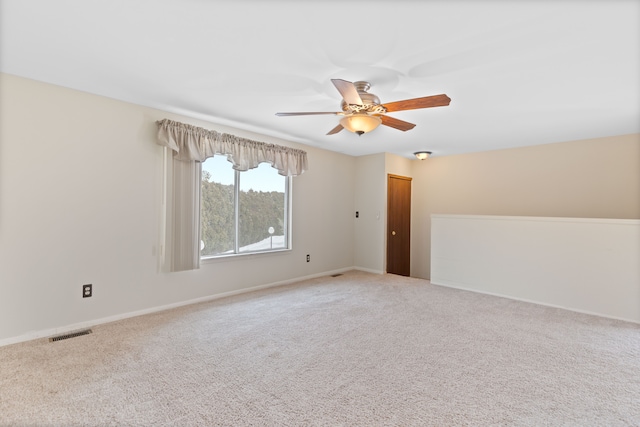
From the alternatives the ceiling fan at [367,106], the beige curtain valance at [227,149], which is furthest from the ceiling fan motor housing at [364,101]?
the beige curtain valance at [227,149]

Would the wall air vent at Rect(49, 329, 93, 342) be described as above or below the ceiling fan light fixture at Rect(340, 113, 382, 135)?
below

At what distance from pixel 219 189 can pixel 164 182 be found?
2.27 feet

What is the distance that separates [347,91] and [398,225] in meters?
4.03

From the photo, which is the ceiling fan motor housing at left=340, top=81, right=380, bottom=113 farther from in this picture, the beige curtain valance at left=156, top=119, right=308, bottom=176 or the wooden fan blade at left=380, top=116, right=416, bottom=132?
the beige curtain valance at left=156, top=119, right=308, bottom=176

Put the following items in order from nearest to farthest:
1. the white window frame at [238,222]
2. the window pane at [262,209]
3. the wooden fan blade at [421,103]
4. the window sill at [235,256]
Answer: the wooden fan blade at [421,103] < the window sill at [235,256] < the white window frame at [238,222] < the window pane at [262,209]

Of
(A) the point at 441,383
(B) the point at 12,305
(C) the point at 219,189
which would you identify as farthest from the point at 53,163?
(A) the point at 441,383

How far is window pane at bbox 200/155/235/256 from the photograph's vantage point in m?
3.77

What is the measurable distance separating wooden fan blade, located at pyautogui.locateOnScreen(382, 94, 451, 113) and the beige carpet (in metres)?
2.02

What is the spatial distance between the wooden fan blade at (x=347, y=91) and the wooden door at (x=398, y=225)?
3.31m

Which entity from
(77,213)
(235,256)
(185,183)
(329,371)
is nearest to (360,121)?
(329,371)

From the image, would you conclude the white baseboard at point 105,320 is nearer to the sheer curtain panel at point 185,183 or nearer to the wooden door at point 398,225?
the sheer curtain panel at point 185,183

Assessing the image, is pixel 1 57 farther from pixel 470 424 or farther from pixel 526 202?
pixel 526 202

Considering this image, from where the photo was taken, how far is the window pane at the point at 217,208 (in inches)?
148

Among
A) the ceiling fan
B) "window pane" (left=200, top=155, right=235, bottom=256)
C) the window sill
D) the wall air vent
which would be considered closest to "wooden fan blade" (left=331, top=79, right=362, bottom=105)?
the ceiling fan
